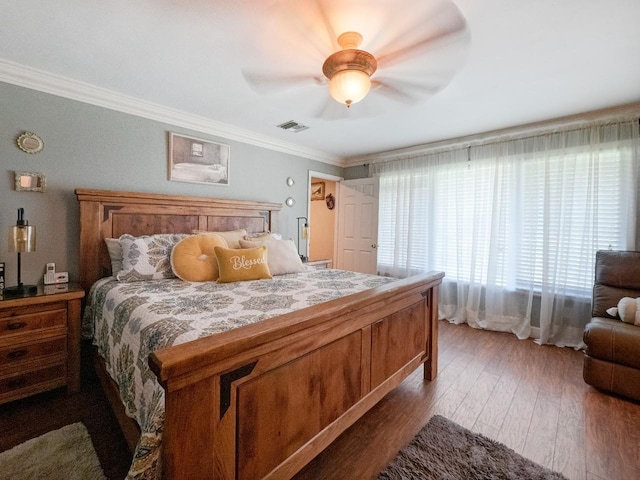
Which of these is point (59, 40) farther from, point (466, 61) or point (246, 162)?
point (466, 61)

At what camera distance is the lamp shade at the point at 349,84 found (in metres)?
1.62

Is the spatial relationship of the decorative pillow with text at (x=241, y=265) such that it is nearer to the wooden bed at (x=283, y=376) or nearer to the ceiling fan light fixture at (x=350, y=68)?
the wooden bed at (x=283, y=376)

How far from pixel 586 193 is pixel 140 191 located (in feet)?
14.7

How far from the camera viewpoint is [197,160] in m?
3.15

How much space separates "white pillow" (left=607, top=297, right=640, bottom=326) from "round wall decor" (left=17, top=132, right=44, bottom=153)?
4.80 meters

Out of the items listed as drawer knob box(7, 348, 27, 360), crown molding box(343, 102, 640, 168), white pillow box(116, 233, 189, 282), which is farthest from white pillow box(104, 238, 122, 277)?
crown molding box(343, 102, 640, 168)

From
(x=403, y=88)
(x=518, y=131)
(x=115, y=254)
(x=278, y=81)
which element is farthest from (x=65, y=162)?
(x=518, y=131)

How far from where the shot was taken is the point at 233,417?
1.02 meters

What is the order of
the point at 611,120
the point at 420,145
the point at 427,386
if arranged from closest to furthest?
the point at 427,386 < the point at 611,120 < the point at 420,145

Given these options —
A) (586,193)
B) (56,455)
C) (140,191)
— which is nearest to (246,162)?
(140,191)

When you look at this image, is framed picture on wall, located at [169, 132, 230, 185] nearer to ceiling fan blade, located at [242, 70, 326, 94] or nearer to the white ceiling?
the white ceiling

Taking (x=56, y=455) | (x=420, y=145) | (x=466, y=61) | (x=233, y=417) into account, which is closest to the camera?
(x=233, y=417)

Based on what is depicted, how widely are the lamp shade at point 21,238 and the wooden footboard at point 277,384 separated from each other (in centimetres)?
203

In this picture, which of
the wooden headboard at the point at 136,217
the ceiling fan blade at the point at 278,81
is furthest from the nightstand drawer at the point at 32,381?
the ceiling fan blade at the point at 278,81
